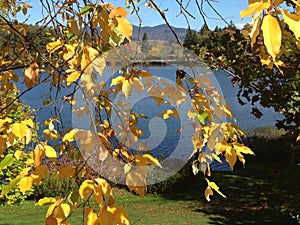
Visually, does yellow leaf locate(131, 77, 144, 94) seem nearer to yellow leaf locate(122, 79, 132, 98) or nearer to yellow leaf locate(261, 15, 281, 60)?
yellow leaf locate(122, 79, 132, 98)

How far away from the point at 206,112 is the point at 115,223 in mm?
472

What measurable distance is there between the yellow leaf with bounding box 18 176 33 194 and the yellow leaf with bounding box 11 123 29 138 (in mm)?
98

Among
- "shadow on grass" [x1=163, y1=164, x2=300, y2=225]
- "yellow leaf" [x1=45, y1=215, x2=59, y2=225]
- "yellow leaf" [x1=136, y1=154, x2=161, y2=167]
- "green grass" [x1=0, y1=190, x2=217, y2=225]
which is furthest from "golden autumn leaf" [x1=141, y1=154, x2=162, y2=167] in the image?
"green grass" [x1=0, y1=190, x2=217, y2=225]

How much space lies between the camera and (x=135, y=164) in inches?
35.4

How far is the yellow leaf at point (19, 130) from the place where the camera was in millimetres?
939

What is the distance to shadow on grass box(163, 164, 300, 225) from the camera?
474 centimetres

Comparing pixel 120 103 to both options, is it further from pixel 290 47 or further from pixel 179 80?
pixel 290 47

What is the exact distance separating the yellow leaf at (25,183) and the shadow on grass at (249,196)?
Answer: 11.5ft

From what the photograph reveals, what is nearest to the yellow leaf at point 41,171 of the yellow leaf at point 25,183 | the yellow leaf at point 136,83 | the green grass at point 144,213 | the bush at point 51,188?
the yellow leaf at point 25,183

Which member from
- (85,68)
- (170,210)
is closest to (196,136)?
(85,68)

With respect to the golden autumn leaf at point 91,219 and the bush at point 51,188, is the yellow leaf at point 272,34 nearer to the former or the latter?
the golden autumn leaf at point 91,219

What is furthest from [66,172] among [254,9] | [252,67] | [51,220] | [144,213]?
[144,213]

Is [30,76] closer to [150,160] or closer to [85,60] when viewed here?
[85,60]

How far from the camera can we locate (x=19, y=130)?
3.10 feet
